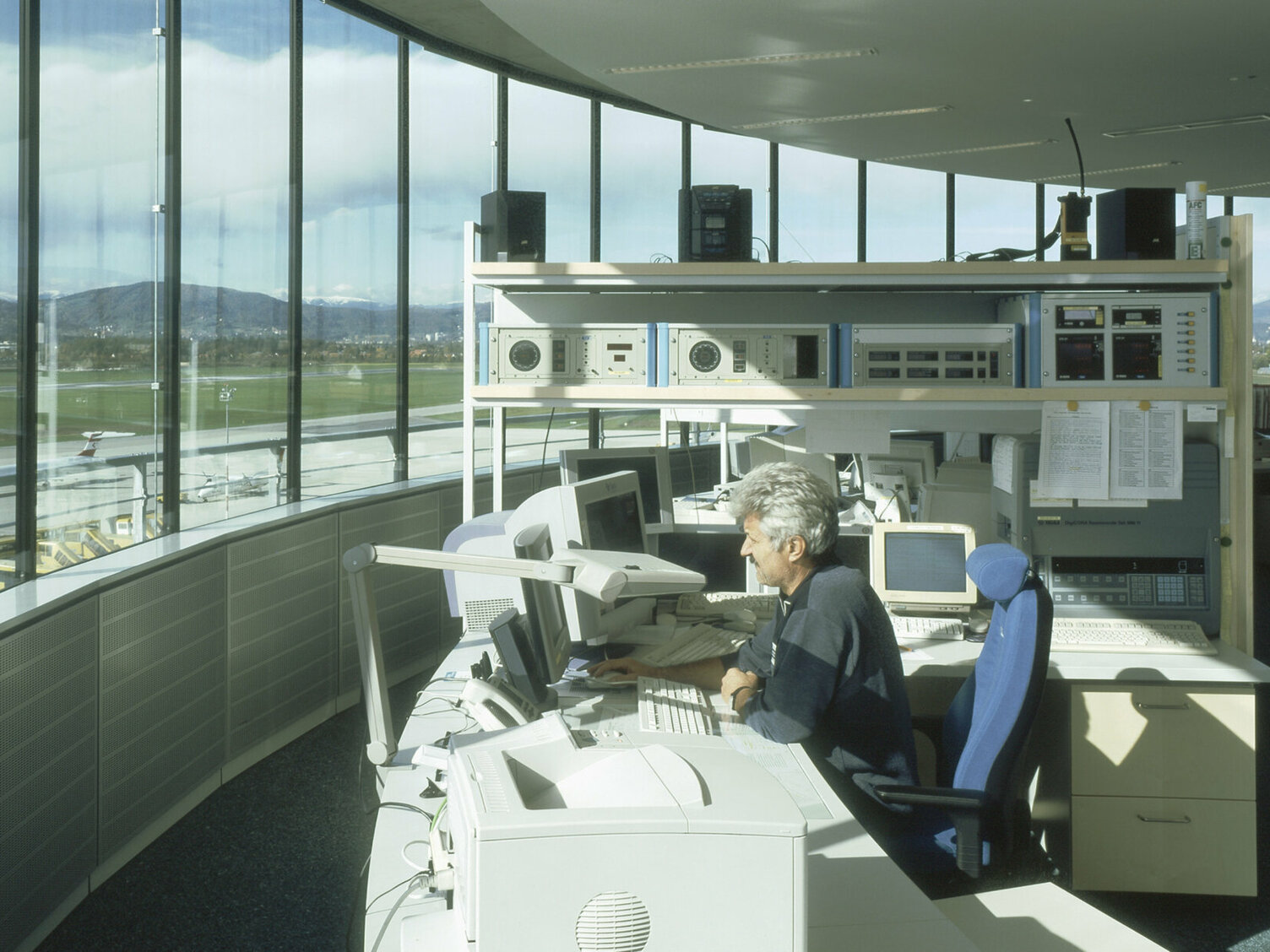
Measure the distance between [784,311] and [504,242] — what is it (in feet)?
3.36

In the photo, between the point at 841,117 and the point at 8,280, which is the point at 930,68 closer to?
the point at 841,117

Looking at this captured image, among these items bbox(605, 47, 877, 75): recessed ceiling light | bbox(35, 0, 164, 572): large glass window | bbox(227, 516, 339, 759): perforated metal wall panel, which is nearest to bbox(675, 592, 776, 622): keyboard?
bbox(227, 516, 339, 759): perforated metal wall panel

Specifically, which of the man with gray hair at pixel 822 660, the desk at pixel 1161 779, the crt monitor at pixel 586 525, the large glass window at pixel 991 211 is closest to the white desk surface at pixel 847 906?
the man with gray hair at pixel 822 660

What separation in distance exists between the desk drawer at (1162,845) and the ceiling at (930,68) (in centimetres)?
292

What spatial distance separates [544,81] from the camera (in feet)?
23.1

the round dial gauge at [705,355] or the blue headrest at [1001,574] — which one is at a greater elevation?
the round dial gauge at [705,355]

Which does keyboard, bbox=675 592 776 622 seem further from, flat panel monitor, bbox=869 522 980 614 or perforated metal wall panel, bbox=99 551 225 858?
perforated metal wall panel, bbox=99 551 225 858

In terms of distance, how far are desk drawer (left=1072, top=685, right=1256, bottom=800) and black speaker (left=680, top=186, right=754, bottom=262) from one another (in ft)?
5.50

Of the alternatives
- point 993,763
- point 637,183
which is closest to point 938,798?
point 993,763

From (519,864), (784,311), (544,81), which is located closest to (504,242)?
(784,311)

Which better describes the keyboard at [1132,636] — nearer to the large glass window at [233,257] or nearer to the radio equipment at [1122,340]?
the radio equipment at [1122,340]

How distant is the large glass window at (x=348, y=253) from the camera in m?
5.11

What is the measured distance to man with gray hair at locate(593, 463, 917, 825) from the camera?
7.30 ft

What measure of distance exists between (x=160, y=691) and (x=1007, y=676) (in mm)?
2523
